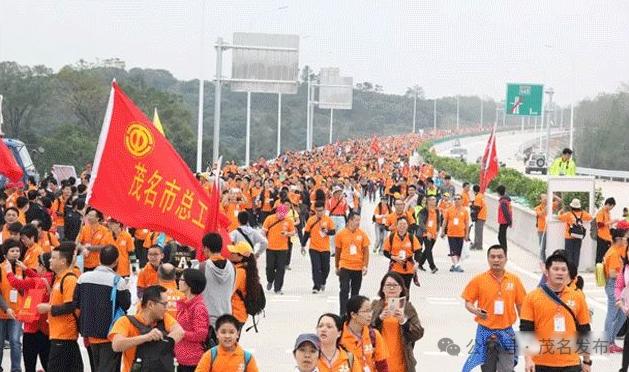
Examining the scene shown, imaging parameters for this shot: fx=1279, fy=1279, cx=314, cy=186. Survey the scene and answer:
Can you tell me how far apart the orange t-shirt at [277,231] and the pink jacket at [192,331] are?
9.83 m

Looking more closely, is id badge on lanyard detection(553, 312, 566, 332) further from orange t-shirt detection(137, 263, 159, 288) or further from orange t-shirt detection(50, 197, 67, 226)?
orange t-shirt detection(50, 197, 67, 226)

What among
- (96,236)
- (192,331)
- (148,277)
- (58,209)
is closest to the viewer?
(192,331)

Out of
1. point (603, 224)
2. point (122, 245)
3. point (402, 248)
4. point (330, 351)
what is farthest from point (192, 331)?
point (603, 224)

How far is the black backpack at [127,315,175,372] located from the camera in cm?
830

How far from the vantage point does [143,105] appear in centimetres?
6844

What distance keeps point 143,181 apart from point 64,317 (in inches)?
48.8

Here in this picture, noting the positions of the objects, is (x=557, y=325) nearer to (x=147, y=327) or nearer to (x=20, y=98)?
(x=147, y=327)

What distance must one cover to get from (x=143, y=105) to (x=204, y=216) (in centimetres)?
5899

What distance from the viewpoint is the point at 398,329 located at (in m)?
8.88

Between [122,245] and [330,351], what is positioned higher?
[330,351]

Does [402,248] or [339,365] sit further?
[402,248]

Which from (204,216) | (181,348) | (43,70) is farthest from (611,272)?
(43,70)

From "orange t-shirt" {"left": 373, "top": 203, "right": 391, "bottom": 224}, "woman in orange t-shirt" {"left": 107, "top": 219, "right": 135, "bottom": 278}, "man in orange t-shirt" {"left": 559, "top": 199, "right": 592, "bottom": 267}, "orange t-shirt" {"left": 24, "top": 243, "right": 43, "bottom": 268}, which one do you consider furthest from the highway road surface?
"orange t-shirt" {"left": 24, "top": 243, "right": 43, "bottom": 268}

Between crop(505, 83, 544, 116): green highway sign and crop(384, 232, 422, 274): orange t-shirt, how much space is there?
44.0 m
